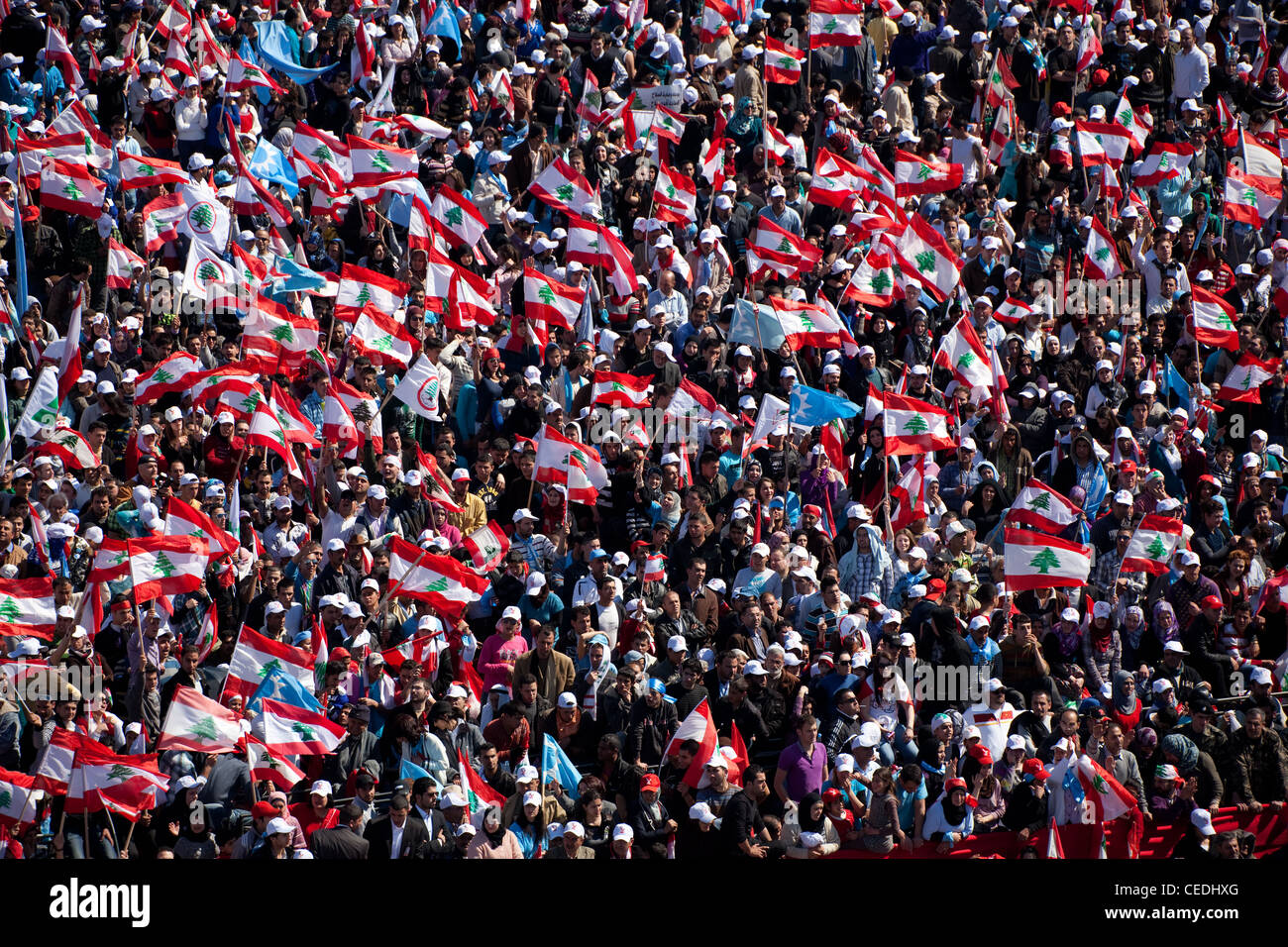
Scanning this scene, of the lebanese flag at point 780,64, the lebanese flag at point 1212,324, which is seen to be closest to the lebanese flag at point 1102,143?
the lebanese flag at point 1212,324

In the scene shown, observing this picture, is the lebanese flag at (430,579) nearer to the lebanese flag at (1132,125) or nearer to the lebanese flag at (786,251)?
the lebanese flag at (786,251)

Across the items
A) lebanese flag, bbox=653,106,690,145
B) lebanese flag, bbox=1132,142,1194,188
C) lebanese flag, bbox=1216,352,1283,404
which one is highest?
lebanese flag, bbox=653,106,690,145

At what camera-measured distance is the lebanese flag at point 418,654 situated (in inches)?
725

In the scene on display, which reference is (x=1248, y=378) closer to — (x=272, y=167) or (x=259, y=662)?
(x=272, y=167)

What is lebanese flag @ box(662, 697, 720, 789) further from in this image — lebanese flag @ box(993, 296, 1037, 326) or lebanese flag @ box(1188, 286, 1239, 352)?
lebanese flag @ box(1188, 286, 1239, 352)

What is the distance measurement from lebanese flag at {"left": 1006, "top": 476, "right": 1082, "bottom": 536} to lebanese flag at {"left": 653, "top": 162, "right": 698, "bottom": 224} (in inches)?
217

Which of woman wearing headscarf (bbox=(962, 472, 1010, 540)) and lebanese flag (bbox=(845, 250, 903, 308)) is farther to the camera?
lebanese flag (bbox=(845, 250, 903, 308))

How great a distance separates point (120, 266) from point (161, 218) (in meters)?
0.64

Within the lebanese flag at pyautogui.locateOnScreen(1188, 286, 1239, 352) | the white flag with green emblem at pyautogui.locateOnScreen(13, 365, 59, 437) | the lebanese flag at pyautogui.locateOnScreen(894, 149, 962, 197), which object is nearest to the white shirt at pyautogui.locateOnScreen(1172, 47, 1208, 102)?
the lebanese flag at pyautogui.locateOnScreen(894, 149, 962, 197)

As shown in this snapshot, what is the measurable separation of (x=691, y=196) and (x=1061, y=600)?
21.6 ft

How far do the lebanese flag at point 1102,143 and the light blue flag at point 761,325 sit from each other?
17.3 feet

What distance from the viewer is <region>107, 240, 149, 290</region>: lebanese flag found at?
2247cm
